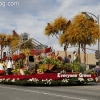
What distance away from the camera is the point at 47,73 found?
18125 mm

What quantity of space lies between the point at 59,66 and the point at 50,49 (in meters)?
2.22

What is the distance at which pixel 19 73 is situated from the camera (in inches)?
750

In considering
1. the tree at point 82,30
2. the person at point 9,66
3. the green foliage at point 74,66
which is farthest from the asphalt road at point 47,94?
the tree at point 82,30

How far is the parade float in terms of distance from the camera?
18.0 meters

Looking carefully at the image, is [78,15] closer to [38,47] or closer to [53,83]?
[38,47]

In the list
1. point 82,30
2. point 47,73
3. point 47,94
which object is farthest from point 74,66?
point 82,30

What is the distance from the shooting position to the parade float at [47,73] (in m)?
18.0

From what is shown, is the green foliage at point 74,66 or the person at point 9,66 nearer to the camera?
the green foliage at point 74,66

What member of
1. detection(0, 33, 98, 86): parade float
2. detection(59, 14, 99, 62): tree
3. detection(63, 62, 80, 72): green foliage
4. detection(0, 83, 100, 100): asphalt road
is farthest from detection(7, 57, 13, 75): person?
detection(59, 14, 99, 62): tree

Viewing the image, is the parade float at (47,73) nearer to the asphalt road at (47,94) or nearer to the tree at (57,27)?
the asphalt road at (47,94)

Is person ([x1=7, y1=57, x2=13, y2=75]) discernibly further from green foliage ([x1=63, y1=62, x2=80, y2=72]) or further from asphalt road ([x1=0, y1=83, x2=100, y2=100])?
asphalt road ([x1=0, y1=83, x2=100, y2=100])

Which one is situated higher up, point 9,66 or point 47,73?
point 9,66

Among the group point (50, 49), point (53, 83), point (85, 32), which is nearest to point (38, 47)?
point (50, 49)

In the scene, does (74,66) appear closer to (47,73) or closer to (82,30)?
(47,73)
